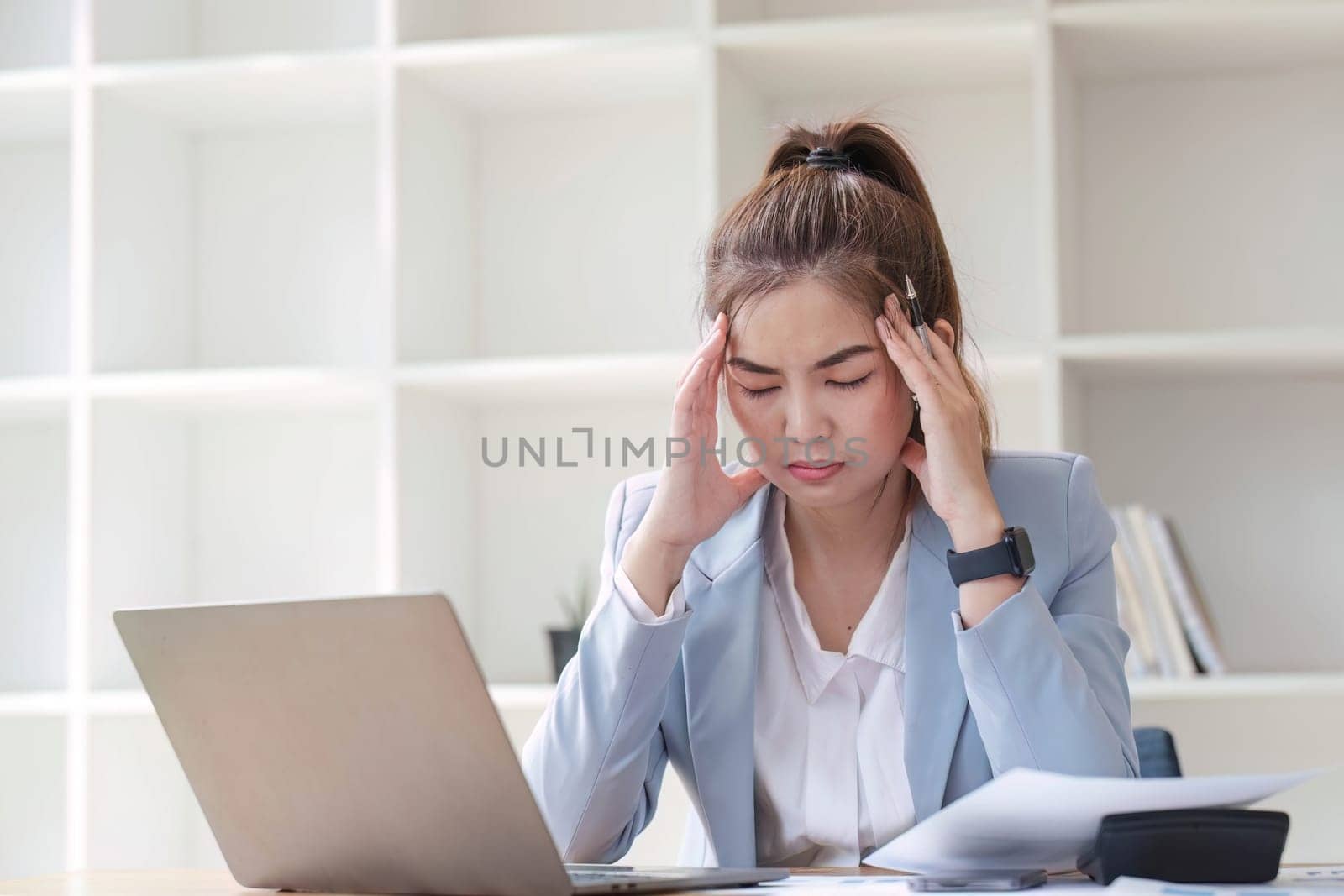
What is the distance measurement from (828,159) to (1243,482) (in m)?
1.20

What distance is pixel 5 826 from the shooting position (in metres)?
2.67

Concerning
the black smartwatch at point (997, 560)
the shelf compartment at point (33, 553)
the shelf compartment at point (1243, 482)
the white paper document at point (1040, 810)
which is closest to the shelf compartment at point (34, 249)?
the shelf compartment at point (33, 553)

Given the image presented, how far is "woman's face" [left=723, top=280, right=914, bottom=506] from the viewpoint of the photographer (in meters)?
1.41

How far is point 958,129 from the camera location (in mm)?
2514

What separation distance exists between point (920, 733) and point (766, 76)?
1.35 m

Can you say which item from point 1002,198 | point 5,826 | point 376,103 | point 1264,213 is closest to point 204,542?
point 5,826

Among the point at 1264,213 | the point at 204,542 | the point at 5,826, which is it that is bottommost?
the point at 5,826

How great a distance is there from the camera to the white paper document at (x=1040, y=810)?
0.86 meters

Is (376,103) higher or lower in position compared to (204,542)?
higher

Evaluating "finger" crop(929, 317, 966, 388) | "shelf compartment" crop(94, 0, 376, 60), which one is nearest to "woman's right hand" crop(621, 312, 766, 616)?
"finger" crop(929, 317, 966, 388)

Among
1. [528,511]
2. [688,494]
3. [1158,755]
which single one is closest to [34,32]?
[528,511]

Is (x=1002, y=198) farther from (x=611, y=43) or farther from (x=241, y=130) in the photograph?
(x=241, y=130)

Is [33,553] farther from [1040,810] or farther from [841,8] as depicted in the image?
[1040,810]

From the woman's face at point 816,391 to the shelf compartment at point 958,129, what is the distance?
92cm
